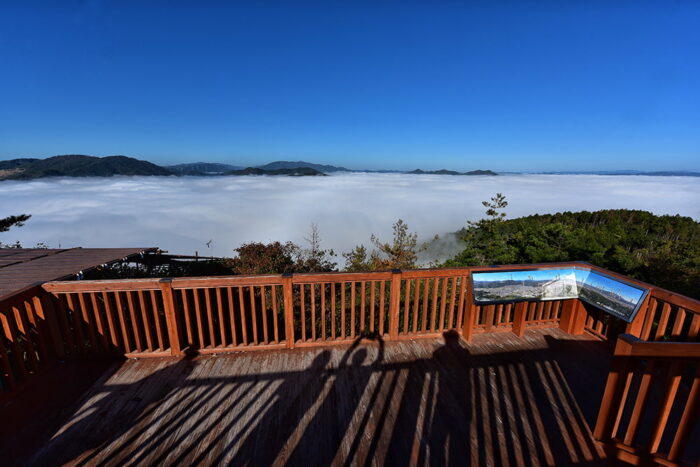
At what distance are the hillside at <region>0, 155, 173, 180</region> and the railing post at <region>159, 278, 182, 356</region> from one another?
143m

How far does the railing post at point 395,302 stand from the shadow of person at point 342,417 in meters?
0.40

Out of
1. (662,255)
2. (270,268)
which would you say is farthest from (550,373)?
(662,255)

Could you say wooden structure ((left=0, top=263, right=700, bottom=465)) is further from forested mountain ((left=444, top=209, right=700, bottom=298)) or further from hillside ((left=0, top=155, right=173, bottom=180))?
hillside ((left=0, top=155, right=173, bottom=180))

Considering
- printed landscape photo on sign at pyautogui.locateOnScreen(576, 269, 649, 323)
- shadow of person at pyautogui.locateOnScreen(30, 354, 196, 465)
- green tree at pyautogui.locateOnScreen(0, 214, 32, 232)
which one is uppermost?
printed landscape photo on sign at pyautogui.locateOnScreen(576, 269, 649, 323)

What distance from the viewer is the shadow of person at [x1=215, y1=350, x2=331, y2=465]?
90.2 inches

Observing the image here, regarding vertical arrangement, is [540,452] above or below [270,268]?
above

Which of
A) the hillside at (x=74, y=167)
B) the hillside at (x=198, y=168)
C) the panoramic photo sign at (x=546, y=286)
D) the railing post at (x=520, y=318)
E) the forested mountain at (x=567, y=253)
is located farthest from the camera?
the hillside at (x=198, y=168)

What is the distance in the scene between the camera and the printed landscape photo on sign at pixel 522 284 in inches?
144

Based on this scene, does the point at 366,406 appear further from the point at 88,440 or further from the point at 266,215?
the point at 266,215

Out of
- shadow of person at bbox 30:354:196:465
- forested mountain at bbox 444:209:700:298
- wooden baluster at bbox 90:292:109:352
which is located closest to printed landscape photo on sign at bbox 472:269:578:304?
shadow of person at bbox 30:354:196:465

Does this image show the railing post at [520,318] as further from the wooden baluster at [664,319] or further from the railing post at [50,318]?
the railing post at [50,318]

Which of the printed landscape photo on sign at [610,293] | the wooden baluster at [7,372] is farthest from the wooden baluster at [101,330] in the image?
the printed landscape photo on sign at [610,293]

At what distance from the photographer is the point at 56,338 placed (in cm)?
334

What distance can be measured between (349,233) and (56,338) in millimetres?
76356
